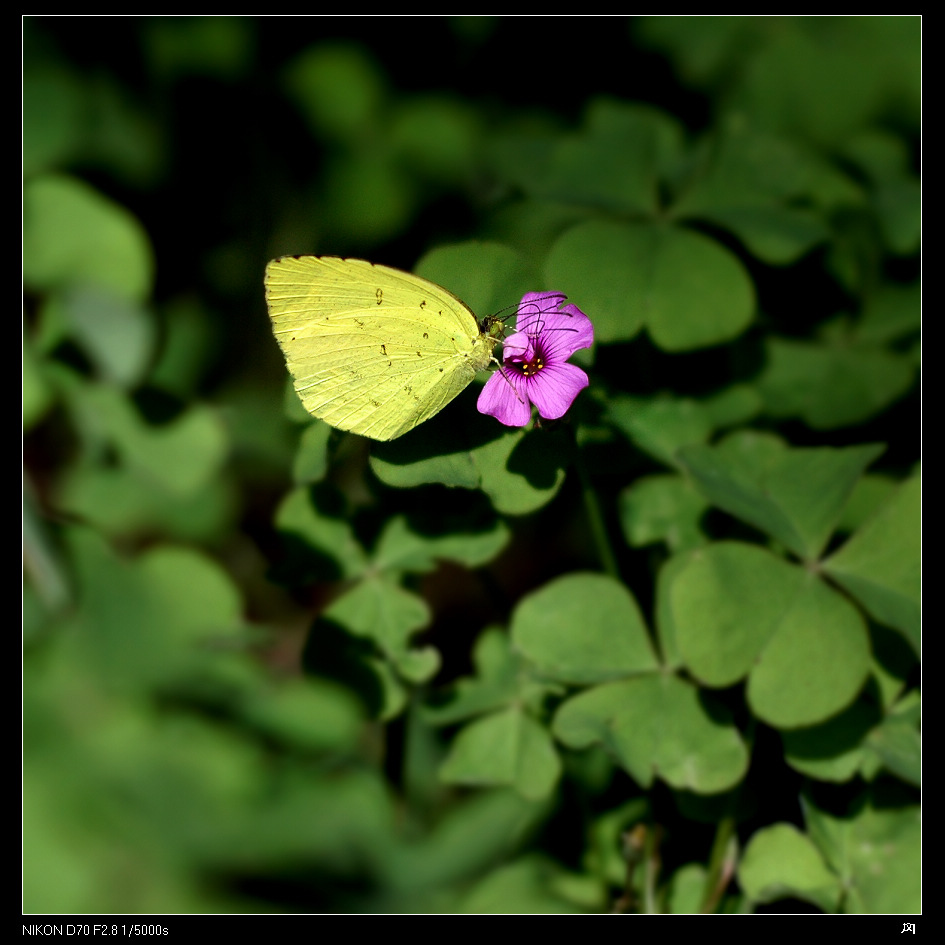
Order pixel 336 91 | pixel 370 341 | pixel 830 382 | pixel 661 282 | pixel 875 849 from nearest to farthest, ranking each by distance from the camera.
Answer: pixel 370 341 < pixel 875 849 < pixel 661 282 < pixel 830 382 < pixel 336 91

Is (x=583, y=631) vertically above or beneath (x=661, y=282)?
beneath

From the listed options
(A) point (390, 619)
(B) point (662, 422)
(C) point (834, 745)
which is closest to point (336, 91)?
(B) point (662, 422)

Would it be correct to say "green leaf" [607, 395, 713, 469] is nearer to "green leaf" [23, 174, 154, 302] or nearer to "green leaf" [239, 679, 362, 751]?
"green leaf" [239, 679, 362, 751]

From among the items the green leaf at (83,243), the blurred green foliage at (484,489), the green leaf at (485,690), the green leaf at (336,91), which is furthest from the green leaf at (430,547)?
the green leaf at (336,91)

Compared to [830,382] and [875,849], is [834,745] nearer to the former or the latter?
[875,849]

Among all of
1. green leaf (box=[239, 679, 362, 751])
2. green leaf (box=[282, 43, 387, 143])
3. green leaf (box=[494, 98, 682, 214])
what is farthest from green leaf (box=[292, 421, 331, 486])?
green leaf (box=[282, 43, 387, 143])
